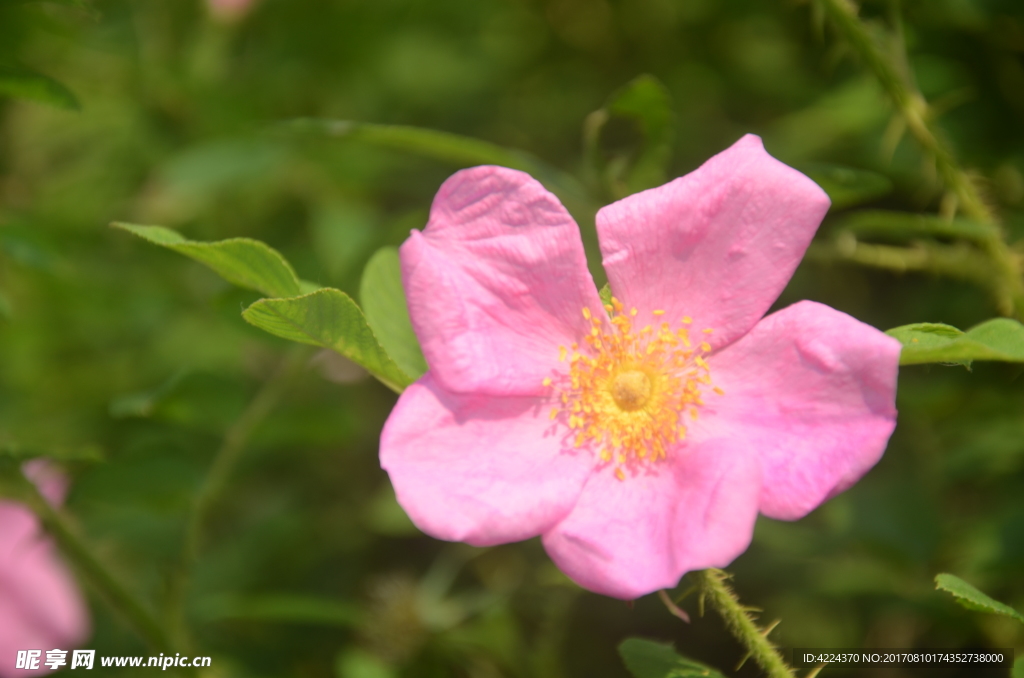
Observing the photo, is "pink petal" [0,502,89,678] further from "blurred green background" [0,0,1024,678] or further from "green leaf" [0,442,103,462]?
"green leaf" [0,442,103,462]

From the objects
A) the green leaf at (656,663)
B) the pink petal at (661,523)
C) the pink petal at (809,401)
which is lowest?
the green leaf at (656,663)

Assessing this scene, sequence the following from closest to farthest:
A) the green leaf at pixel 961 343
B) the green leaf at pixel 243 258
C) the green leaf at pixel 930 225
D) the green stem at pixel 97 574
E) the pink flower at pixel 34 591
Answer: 1. the green leaf at pixel 961 343
2. the green leaf at pixel 243 258
3. the green leaf at pixel 930 225
4. the green stem at pixel 97 574
5. the pink flower at pixel 34 591

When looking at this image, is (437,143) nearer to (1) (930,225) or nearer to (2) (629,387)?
(2) (629,387)

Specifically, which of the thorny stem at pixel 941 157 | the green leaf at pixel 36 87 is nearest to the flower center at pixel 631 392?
Result: the thorny stem at pixel 941 157

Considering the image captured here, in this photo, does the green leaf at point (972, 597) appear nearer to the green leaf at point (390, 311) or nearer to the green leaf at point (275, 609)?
the green leaf at point (390, 311)

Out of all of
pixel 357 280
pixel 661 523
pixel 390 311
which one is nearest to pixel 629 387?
pixel 661 523

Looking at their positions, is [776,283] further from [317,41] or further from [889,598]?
[317,41]

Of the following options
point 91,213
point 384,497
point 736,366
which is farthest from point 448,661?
point 91,213
